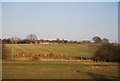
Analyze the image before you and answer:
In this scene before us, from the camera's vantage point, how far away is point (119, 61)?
135ft

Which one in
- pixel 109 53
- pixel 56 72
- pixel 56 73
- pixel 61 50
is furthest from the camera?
pixel 61 50

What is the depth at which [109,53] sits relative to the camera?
4081 centimetres

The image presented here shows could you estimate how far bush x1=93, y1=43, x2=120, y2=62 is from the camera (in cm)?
4078

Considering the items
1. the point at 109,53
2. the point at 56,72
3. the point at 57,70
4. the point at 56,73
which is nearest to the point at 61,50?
the point at 109,53

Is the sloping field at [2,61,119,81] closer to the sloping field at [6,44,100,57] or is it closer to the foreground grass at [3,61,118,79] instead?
the foreground grass at [3,61,118,79]

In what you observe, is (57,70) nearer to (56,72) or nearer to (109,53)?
(56,72)

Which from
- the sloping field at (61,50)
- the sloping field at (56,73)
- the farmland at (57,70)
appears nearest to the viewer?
the sloping field at (56,73)

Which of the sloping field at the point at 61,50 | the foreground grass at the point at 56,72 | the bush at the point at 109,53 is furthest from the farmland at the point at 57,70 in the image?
the sloping field at the point at 61,50

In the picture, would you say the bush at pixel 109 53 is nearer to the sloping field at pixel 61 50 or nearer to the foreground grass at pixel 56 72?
the sloping field at pixel 61 50

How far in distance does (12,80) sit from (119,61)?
29477 millimetres

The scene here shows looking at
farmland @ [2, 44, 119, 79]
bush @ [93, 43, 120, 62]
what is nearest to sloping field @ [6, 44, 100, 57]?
bush @ [93, 43, 120, 62]

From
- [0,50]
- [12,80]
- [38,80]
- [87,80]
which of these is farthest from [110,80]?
[0,50]

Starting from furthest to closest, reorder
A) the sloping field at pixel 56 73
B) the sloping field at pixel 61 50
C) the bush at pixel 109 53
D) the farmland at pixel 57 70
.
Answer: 1. the sloping field at pixel 61 50
2. the bush at pixel 109 53
3. the farmland at pixel 57 70
4. the sloping field at pixel 56 73

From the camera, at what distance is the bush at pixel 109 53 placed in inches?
1606
